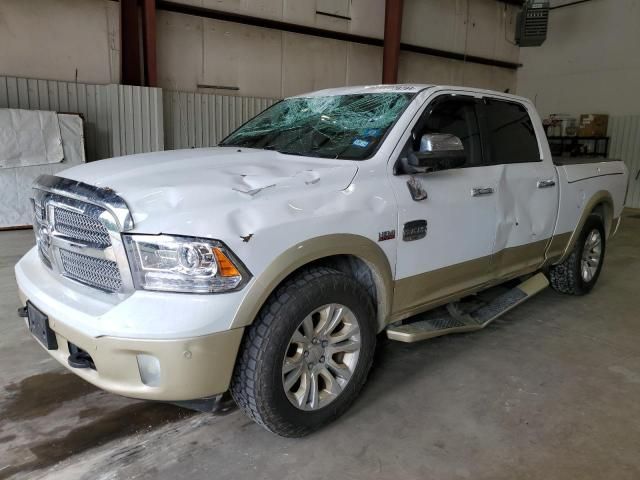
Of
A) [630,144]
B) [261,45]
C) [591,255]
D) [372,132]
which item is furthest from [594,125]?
[372,132]

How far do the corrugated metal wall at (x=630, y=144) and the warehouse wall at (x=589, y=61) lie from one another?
0.24m

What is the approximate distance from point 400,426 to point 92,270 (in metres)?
1.61

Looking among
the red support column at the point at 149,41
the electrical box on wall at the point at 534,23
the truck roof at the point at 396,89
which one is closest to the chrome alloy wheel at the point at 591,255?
the truck roof at the point at 396,89

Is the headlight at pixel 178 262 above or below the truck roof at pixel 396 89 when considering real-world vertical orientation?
below

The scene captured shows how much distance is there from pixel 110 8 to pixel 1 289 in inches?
219

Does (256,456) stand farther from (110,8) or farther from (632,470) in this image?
(110,8)

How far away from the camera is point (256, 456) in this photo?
89.4 inches

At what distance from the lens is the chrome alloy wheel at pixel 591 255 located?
15.0 ft

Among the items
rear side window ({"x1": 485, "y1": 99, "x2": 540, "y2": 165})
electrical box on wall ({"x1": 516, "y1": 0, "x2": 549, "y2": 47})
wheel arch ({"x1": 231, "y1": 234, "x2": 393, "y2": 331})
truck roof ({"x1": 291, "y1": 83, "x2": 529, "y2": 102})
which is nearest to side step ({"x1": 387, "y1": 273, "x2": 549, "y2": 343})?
wheel arch ({"x1": 231, "y1": 234, "x2": 393, "y2": 331})

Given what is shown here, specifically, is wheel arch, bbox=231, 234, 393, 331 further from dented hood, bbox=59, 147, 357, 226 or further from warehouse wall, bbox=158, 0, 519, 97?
warehouse wall, bbox=158, 0, 519, 97

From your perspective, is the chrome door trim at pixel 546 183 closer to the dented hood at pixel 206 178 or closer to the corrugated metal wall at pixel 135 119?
the dented hood at pixel 206 178

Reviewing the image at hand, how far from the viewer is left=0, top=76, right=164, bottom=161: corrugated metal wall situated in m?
7.87

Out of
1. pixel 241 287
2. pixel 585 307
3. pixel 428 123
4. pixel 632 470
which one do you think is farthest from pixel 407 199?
pixel 585 307

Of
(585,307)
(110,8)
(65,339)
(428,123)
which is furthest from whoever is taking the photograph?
(110,8)
